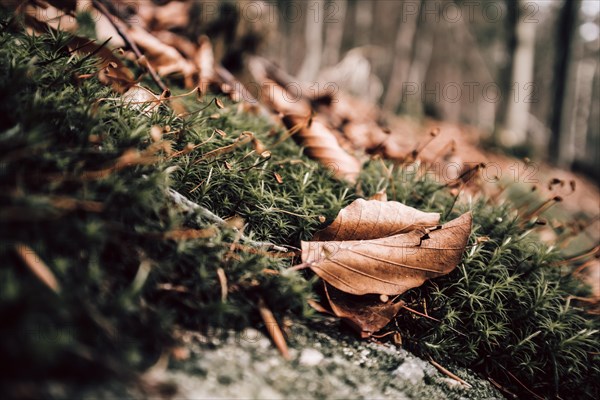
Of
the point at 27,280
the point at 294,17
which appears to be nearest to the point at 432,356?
the point at 27,280

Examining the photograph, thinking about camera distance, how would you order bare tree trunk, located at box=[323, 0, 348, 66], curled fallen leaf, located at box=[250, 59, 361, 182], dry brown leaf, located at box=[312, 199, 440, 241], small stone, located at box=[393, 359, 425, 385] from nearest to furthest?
small stone, located at box=[393, 359, 425, 385], dry brown leaf, located at box=[312, 199, 440, 241], curled fallen leaf, located at box=[250, 59, 361, 182], bare tree trunk, located at box=[323, 0, 348, 66]

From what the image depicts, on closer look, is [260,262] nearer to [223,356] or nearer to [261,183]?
[223,356]

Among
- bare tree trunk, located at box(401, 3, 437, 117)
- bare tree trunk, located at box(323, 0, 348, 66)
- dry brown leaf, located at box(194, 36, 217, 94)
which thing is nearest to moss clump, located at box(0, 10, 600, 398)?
dry brown leaf, located at box(194, 36, 217, 94)

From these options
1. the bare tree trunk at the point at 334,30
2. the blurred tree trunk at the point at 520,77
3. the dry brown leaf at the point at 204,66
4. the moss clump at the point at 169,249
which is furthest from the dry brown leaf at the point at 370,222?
the bare tree trunk at the point at 334,30

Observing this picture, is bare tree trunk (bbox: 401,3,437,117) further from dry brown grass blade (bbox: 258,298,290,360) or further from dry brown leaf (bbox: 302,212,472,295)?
dry brown grass blade (bbox: 258,298,290,360)

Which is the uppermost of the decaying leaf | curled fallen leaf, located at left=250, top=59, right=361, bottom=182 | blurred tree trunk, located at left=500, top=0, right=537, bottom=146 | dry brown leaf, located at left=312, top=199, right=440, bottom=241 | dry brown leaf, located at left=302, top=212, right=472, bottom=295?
the decaying leaf

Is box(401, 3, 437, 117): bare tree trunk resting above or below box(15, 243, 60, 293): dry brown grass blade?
below

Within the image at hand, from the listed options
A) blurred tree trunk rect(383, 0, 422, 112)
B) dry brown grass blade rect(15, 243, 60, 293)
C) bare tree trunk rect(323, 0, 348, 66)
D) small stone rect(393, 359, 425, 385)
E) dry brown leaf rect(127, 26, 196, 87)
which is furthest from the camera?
bare tree trunk rect(323, 0, 348, 66)

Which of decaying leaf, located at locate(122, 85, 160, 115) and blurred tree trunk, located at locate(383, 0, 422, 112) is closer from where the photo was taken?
decaying leaf, located at locate(122, 85, 160, 115)
